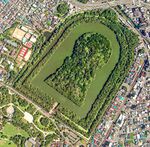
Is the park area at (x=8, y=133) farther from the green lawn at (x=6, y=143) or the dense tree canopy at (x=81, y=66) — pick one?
Answer: the dense tree canopy at (x=81, y=66)

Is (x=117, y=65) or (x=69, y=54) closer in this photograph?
(x=117, y=65)

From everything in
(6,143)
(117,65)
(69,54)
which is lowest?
(6,143)

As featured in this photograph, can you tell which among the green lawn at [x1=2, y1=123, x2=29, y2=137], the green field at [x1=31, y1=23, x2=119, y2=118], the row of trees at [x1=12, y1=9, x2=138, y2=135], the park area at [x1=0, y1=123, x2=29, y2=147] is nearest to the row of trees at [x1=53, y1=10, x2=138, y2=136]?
the row of trees at [x1=12, y1=9, x2=138, y2=135]

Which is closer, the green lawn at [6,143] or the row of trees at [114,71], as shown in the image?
the green lawn at [6,143]

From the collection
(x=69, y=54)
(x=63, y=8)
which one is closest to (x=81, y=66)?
(x=69, y=54)

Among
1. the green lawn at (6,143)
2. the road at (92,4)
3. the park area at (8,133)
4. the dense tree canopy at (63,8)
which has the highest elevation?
the road at (92,4)

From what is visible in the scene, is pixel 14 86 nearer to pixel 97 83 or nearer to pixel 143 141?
pixel 97 83

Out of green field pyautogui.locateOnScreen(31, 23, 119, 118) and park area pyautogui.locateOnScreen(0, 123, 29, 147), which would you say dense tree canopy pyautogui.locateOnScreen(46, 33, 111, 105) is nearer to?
green field pyautogui.locateOnScreen(31, 23, 119, 118)

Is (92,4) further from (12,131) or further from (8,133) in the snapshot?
(8,133)

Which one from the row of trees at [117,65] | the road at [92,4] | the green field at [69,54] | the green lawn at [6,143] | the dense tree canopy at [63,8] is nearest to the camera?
the green lawn at [6,143]

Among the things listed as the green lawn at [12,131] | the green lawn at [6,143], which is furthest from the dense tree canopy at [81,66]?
the green lawn at [6,143]
